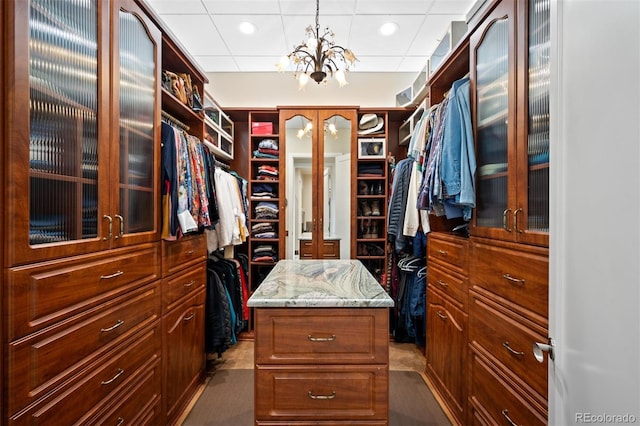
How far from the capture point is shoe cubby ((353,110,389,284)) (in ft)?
10.5

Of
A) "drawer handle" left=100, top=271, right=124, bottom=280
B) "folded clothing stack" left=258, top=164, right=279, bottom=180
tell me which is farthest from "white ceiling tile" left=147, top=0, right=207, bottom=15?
"drawer handle" left=100, top=271, right=124, bottom=280

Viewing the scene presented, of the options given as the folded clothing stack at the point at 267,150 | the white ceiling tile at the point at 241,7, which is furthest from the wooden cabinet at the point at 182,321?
the white ceiling tile at the point at 241,7

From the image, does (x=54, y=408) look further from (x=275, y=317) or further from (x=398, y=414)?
(x=398, y=414)

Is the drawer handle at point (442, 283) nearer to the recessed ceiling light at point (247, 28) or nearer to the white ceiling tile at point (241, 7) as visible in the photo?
the white ceiling tile at point (241, 7)

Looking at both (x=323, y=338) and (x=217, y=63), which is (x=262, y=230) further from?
(x=323, y=338)

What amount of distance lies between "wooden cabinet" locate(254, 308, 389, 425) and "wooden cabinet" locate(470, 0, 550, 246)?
0.73m

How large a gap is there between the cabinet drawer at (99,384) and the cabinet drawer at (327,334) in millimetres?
632

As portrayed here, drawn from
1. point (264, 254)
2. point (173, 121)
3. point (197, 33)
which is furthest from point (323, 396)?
point (197, 33)

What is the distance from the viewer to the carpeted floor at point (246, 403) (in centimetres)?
185

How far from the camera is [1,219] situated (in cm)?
→ 81

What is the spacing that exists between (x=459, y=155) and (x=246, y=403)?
2154 millimetres

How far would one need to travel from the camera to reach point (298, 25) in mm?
2645

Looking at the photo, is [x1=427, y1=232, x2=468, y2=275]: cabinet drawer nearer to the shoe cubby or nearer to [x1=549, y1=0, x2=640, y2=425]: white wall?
[x1=549, y1=0, x2=640, y2=425]: white wall

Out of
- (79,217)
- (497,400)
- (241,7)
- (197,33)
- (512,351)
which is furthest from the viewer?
(197,33)
